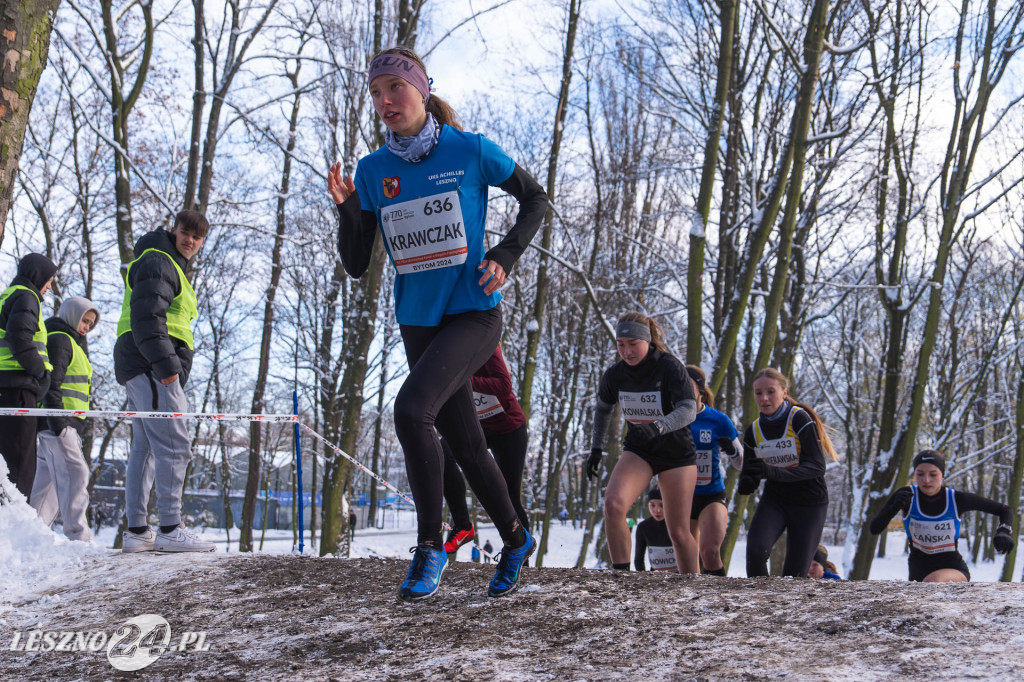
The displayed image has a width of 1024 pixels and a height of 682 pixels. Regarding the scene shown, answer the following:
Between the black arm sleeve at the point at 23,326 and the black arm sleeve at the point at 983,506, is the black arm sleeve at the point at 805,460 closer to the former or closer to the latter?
the black arm sleeve at the point at 983,506

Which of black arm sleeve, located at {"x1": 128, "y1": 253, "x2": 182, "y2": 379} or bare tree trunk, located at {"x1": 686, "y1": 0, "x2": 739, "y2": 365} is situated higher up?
bare tree trunk, located at {"x1": 686, "y1": 0, "x2": 739, "y2": 365}

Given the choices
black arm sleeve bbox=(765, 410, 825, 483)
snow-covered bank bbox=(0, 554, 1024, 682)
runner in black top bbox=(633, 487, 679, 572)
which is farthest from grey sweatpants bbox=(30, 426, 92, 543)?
black arm sleeve bbox=(765, 410, 825, 483)

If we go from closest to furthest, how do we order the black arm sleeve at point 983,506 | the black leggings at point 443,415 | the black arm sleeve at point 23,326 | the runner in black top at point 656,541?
the black leggings at point 443,415 < the black arm sleeve at point 23,326 < the black arm sleeve at point 983,506 < the runner in black top at point 656,541

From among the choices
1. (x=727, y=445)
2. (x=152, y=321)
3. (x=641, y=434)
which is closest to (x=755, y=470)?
(x=727, y=445)

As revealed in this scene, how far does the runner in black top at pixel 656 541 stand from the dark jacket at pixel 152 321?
14.2 ft

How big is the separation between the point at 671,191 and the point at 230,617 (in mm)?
13522

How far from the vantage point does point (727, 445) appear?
667cm

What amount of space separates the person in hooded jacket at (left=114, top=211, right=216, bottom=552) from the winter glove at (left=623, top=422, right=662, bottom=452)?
282cm

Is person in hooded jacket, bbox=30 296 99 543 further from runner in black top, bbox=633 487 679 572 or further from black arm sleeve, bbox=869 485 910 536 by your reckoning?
black arm sleeve, bbox=869 485 910 536

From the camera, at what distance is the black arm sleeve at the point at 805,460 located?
5.74 m

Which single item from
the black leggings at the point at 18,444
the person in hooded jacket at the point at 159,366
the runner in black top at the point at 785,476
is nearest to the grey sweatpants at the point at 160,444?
the person in hooded jacket at the point at 159,366

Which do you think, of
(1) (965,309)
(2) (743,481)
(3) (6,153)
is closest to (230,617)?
(3) (6,153)

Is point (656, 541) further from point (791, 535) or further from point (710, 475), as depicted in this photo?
point (791, 535)

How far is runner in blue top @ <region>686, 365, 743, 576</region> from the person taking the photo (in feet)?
21.3
